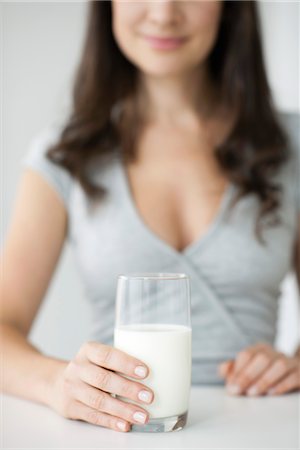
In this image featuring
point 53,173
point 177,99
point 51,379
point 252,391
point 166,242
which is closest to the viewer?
point 51,379

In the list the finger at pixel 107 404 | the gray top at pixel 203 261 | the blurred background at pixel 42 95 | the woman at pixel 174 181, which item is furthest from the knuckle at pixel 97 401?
the blurred background at pixel 42 95

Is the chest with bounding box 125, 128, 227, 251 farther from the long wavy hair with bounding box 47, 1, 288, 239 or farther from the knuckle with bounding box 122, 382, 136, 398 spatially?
the knuckle with bounding box 122, 382, 136, 398

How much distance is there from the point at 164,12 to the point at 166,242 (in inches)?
18.3

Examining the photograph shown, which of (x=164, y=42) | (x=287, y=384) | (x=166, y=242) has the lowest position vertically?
(x=287, y=384)

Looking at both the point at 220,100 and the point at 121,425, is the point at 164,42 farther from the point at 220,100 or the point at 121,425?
the point at 121,425

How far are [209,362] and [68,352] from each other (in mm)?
1220

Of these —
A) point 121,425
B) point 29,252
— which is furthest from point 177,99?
point 121,425

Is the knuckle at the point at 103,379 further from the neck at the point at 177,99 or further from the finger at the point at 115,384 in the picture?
the neck at the point at 177,99

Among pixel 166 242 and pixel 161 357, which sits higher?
pixel 161 357

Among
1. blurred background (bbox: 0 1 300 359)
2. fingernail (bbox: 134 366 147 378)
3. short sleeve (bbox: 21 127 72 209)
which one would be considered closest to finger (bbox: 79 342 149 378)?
fingernail (bbox: 134 366 147 378)

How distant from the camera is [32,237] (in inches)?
52.3

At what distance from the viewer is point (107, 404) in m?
0.78

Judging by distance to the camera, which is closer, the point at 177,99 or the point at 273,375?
the point at 273,375

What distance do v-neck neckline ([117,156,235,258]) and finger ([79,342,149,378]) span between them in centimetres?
50
